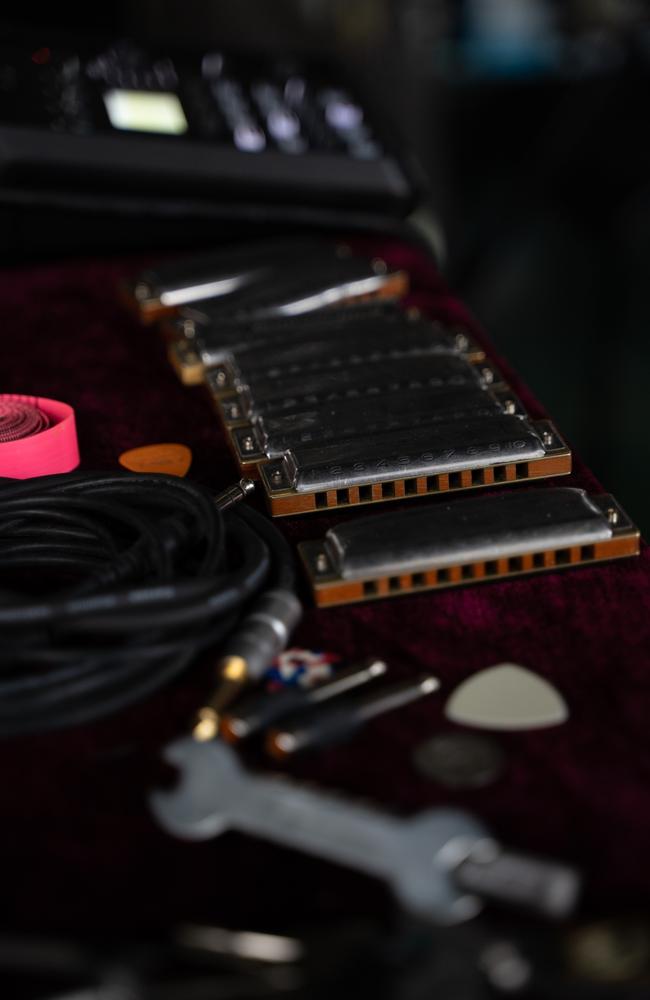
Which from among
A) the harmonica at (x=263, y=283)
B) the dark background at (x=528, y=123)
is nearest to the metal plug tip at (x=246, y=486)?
the harmonica at (x=263, y=283)

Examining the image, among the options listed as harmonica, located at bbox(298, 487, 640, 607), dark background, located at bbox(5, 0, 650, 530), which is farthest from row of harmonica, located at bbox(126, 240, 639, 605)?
dark background, located at bbox(5, 0, 650, 530)

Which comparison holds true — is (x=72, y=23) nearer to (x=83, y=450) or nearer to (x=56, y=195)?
(x=56, y=195)

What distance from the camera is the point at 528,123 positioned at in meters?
3.49

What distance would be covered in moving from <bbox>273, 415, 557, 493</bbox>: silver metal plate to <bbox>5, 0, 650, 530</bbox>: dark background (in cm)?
188

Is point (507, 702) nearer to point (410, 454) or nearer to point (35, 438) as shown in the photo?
point (410, 454)

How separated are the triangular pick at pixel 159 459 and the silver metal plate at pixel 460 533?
0.21m

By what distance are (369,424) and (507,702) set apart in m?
0.29

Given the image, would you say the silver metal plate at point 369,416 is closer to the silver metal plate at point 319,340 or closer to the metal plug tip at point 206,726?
the silver metal plate at point 319,340

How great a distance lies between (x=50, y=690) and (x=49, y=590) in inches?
5.9

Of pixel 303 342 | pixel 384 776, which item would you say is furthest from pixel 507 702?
pixel 303 342

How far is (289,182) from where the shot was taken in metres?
1.31

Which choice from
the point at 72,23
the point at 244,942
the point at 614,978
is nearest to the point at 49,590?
the point at 244,942

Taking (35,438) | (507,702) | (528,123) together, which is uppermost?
(35,438)

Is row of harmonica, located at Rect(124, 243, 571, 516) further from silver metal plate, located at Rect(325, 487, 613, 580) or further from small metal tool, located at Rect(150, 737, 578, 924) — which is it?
small metal tool, located at Rect(150, 737, 578, 924)
